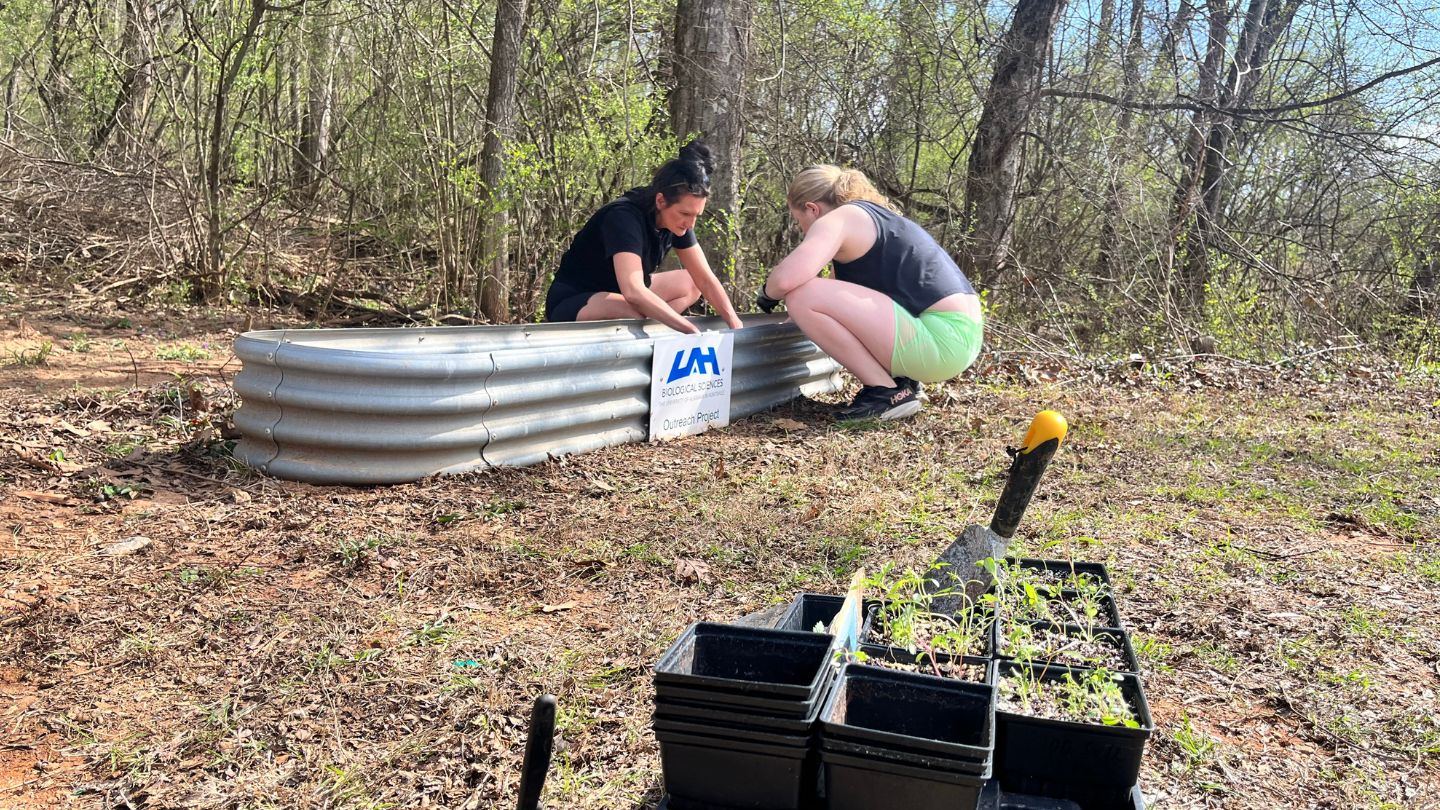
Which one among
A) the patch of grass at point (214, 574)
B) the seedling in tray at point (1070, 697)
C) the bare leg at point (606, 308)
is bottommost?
the patch of grass at point (214, 574)

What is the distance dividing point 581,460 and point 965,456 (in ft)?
6.60

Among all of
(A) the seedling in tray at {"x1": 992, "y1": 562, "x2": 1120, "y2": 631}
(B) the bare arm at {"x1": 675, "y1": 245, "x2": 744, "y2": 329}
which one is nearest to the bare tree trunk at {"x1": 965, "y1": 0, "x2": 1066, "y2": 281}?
(B) the bare arm at {"x1": 675, "y1": 245, "x2": 744, "y2": 329}

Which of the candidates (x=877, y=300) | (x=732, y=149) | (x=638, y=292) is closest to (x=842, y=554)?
(x=638, y=292)

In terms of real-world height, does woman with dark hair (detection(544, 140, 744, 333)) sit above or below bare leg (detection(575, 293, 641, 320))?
above

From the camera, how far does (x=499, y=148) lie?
8031mm

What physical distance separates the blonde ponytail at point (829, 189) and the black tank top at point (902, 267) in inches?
3.2

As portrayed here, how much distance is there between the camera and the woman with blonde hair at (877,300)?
20.5ft

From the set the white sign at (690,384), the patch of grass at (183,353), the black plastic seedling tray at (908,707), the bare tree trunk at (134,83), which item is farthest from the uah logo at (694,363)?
the bare tree trunk at (134,83)

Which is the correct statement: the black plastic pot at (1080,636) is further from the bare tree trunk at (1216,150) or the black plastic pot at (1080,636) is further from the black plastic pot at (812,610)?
the bare tree trunk at (1216,150)

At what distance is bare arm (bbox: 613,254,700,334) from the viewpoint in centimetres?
575

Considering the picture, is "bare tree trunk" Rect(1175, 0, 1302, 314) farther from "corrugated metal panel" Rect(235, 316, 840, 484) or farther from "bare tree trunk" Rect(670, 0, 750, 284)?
"corrugated metal panel" Rect(235, 316, 840, 484)

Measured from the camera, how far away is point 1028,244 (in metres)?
11.1

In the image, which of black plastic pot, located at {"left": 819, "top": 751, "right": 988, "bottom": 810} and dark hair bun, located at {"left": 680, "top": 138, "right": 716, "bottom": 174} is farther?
dark hair bun, located at {"left": 680, "top": 138, "right": 716, "bottom": 174}

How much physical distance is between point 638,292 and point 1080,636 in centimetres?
369
